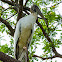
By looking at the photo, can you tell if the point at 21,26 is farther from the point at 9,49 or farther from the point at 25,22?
the point at 9,49

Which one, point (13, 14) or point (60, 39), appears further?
point (13, 14)

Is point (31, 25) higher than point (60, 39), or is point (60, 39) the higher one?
point (31, 25)

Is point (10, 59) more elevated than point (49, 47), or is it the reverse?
point (10, 59)

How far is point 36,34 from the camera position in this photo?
15.8 feet

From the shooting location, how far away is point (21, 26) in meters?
3.27

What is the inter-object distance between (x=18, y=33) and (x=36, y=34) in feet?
5.16

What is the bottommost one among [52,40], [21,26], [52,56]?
[52,56]

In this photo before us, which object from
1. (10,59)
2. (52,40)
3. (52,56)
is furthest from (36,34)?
(10,59)

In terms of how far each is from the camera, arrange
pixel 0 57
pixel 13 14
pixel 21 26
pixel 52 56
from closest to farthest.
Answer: pixel 0 57, pixel 21 26, pixel 52 56, pixel 13 14

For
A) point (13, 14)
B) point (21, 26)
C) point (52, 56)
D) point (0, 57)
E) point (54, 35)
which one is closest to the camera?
point (0, 57)

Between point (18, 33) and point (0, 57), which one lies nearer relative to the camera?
point (0, 57)

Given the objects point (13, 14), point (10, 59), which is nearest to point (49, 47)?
point (13, 14)

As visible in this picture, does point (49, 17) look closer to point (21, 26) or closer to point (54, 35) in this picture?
point (54, 35)

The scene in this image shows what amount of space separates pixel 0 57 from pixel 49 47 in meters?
2.58
